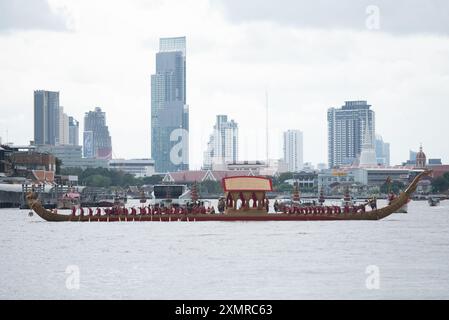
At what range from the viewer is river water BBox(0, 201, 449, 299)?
62625 millimetres

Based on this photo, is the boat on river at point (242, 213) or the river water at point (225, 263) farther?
the boat on river at point (242, 213)

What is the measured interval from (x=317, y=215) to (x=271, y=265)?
187 ft

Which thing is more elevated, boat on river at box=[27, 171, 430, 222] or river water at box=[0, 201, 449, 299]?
boat on river at box=[27, 171, 430, 222]

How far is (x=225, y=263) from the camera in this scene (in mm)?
77812

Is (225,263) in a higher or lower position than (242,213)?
lower

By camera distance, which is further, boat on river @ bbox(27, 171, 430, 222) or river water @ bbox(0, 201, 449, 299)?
boat on river @ bbox(27, 171, 430, 222)

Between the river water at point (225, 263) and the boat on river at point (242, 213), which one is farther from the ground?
the boat on river at point (242, 213)

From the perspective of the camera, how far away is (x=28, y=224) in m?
135

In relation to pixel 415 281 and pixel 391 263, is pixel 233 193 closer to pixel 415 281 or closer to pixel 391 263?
pixel 391 263

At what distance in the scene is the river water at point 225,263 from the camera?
205 feet
